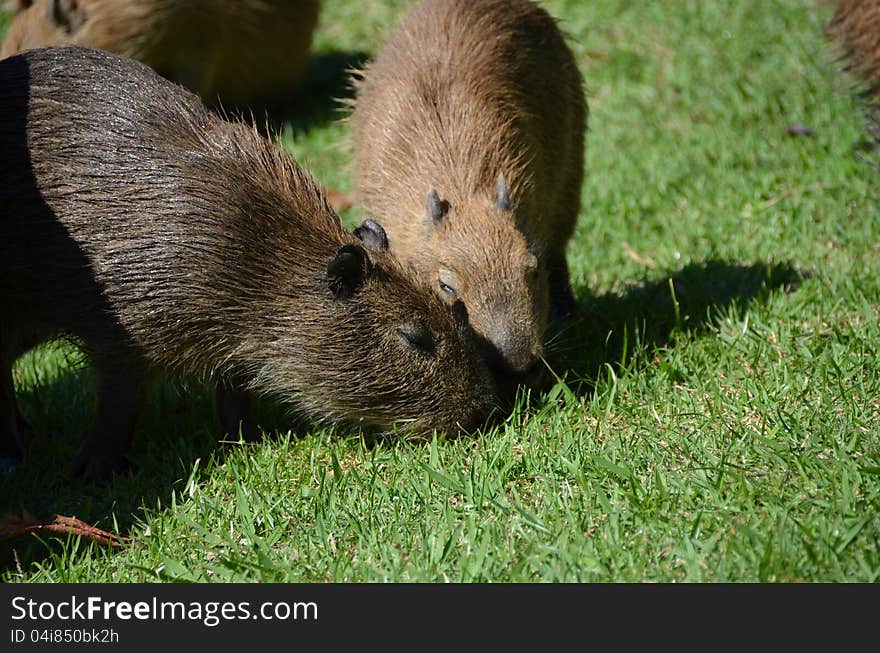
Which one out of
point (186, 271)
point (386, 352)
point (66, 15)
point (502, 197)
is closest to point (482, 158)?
point (502, 197)

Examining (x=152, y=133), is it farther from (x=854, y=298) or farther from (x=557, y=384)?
(x=854, y=298)

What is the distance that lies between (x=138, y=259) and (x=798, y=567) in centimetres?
252

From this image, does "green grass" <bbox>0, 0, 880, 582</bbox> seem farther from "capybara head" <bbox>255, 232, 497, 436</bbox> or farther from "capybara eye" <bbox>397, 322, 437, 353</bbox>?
"capybara eye" <bbox>397, 322, 437, 353</bbox>

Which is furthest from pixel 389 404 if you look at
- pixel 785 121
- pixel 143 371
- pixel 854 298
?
pixel 785 121

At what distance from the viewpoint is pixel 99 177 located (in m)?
4.06

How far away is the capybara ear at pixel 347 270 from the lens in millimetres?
4066

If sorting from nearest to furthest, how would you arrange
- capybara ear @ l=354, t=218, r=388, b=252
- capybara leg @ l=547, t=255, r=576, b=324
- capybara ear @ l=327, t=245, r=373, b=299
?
capybara ear @ l=327, t=245, r=373, b=299
capybara ear @ l=354, t=218, r=388, b=252
capybara leg @ l=547, t=255, r=576, b=324

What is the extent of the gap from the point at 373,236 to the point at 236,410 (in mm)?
932

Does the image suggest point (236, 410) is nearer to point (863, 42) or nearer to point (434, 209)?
point (434, 209)

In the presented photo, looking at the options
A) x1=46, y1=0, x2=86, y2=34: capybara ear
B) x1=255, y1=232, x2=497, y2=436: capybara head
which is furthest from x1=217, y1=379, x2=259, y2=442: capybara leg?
x1=46, y1=0, x2=86, y2=34: capybara ear

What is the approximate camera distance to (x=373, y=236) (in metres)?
4.47

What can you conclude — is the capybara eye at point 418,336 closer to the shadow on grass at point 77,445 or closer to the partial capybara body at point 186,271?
the partial capybara body at point 186,271

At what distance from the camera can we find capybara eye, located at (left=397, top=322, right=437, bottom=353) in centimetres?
419

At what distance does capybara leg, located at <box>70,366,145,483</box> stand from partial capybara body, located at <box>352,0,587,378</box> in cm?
127
